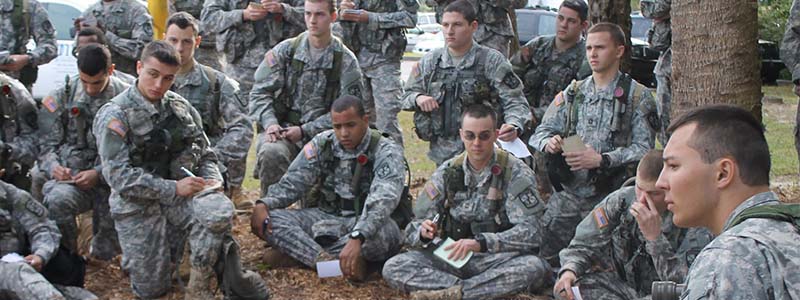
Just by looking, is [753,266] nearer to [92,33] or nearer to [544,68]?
[544,68]

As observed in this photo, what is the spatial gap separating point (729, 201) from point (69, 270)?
4365 millimetres

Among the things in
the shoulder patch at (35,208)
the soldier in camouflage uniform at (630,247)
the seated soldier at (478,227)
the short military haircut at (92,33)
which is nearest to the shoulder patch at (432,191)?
the seated soldier at (478,227)

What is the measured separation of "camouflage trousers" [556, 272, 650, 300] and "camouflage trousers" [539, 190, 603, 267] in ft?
4.06

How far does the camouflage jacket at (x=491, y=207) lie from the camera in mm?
6367

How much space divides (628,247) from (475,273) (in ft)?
3.48

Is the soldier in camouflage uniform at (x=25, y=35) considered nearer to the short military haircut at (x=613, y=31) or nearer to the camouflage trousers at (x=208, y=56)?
the camouflage trousers at (x=208, y=56)

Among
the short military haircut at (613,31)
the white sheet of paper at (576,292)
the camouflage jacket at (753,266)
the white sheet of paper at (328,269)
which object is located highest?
the short military haircut at (613,31)

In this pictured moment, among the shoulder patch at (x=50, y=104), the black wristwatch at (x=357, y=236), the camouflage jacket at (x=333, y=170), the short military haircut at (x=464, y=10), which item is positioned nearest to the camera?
the black wristwatch at (x=357, y=236)

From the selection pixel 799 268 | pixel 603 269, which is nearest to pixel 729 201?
pixel 799 268

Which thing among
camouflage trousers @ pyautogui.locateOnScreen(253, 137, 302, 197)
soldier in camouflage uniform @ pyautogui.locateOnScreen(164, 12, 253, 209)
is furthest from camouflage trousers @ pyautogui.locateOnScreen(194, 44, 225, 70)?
camouflage trousers @ pyautogui.locateOnScreen(253, 137, 302, 197)

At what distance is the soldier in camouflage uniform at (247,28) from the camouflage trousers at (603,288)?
412cm

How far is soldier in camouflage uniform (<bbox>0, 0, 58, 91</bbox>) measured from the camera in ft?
30.6

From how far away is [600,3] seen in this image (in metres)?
8.92

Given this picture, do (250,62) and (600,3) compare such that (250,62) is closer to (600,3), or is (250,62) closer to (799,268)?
(600,3)
